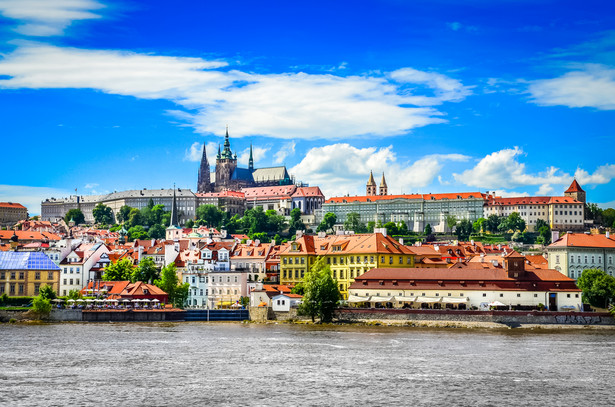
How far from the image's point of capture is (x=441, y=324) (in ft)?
247

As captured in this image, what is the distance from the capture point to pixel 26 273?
3772 inches

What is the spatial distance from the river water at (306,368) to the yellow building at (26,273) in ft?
83.0

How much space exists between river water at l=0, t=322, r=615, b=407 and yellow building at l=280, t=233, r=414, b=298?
23.0 meters

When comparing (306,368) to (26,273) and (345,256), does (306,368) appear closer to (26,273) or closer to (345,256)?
(345,256)

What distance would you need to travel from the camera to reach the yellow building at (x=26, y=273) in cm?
9431

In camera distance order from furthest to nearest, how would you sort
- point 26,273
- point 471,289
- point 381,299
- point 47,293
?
point 26,273
point 47,293
point 381,299
point 471,289

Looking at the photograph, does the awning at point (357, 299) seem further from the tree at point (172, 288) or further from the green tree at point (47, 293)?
the green tree at point (47, 293)

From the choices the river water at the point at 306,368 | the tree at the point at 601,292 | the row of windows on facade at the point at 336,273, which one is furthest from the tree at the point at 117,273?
the tree at the point at 601,292

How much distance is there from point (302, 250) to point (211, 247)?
47.9ft

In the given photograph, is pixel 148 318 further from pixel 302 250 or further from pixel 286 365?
pixel 286 365

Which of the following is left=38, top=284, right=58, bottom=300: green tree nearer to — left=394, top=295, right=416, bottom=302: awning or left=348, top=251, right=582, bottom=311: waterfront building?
left=348, top=251, right=582, bottom=311: waterfront building

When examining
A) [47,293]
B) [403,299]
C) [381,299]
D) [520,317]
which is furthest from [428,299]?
[47,293]

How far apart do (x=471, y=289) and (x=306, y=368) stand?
3641cm

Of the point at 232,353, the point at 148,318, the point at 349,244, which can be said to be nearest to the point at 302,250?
the point at 349,244
